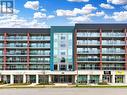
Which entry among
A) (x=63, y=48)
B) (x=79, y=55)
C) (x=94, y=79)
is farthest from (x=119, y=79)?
(x=63, y=48)

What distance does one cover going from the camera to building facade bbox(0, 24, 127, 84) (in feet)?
272

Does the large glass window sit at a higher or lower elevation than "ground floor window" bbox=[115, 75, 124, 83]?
higher

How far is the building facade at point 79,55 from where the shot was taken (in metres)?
82.8

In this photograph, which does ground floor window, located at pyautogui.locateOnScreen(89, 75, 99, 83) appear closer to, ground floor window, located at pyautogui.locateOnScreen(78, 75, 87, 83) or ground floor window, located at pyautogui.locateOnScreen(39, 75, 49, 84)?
ground floor window, located at pyautogui.locateOnScreen(78, 75, 87, 83)

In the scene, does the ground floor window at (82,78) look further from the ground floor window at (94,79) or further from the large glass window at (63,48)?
the large glass window at (63,48)

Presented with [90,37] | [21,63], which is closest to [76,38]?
[90,37]

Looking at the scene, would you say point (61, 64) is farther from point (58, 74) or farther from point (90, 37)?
point (90, 37)

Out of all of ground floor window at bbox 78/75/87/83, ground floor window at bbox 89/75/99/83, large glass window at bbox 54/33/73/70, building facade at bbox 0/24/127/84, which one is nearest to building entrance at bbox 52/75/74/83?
building facade at bbox 0/24/127/84

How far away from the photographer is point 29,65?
3521 inches

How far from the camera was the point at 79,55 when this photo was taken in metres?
85.3

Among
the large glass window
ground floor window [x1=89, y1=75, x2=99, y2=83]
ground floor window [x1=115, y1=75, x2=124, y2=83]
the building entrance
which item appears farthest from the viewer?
the large glass window

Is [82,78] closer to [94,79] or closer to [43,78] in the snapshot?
[94,79]

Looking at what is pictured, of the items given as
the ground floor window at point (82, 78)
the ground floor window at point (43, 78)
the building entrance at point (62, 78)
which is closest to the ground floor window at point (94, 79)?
the ground floor window at point (82, 78)

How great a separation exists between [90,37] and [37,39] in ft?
45.4
